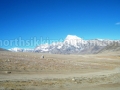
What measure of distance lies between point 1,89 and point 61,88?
7.06 meters

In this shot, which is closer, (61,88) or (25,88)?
(25,88)

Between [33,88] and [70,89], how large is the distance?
4457 mm

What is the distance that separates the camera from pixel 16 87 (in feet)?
68.0

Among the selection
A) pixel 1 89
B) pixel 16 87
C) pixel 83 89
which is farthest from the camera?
pixel 83 89

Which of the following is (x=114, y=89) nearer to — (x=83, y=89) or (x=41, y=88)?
(x=83, y=89)

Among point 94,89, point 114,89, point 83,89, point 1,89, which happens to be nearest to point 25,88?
point 1,89

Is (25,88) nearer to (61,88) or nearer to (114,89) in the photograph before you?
(61,88)

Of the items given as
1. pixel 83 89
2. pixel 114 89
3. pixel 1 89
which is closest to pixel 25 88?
pixel 1 89

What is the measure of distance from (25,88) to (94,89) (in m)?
8.64

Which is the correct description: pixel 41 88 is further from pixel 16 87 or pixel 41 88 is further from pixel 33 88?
pixel 16 87

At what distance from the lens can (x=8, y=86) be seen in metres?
20.9

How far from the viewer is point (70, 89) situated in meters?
21.6

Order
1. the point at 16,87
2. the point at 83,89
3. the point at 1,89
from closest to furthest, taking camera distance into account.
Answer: the point at 1,89 → the point at 16,87 → the point at 83,89

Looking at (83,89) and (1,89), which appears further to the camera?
(83,89)
